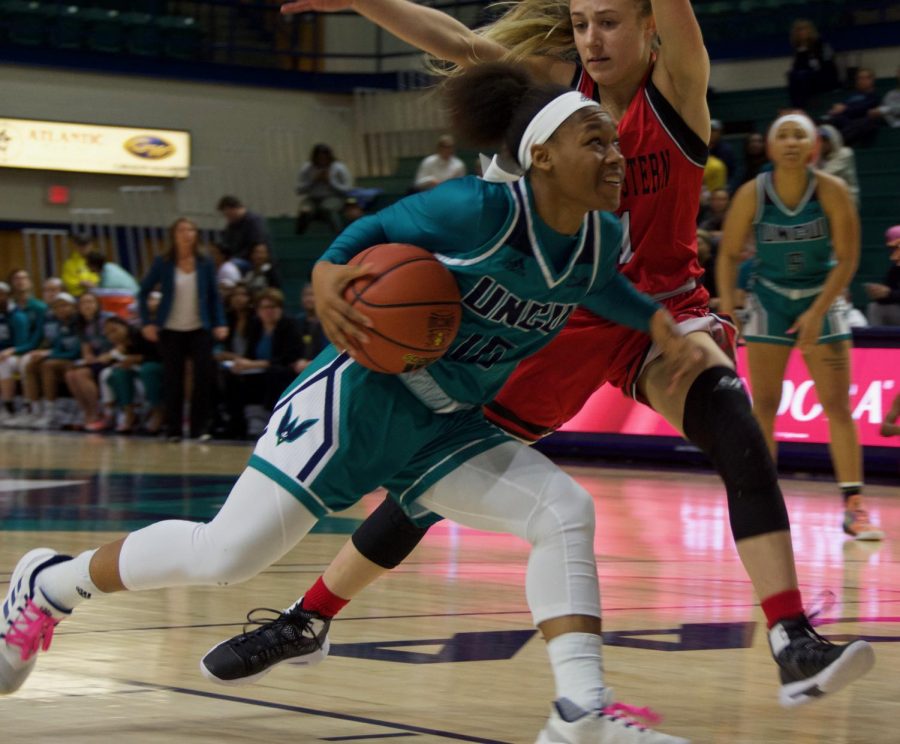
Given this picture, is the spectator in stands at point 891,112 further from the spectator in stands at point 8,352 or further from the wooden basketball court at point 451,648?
the spectator in stands at point 8,352

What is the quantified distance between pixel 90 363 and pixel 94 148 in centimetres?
626

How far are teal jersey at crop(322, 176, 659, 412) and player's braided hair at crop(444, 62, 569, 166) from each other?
192 millimetres

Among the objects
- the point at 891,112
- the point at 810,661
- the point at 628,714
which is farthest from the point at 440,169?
the point at 628,714

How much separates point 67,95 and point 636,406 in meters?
11.5

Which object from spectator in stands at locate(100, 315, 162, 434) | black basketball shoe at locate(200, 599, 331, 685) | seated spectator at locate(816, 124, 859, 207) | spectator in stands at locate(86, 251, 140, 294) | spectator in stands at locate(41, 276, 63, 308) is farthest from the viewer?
spectator in stands at locate(41, 276, 63, 308)

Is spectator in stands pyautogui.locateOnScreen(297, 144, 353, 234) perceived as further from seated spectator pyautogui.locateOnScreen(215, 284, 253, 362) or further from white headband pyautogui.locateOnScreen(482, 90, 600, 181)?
white headband pyautogui.locateOnScreen(482, 90, 600, 181)

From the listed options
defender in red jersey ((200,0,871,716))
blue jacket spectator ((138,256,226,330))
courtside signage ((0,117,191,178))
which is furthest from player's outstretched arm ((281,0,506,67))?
courtside signage ((0,117,191,178))

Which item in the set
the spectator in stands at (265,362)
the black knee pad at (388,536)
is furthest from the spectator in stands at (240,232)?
the black knee pad at (388,536)

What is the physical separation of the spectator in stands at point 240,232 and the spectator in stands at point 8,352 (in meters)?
2.60

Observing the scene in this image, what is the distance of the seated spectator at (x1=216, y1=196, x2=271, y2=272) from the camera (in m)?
15.1

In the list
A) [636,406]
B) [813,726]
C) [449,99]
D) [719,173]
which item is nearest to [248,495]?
[449,99]

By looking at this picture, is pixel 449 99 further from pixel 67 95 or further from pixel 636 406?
pixel 67 95

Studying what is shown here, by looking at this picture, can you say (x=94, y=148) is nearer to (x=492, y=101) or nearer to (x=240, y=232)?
(x=240, y=232)

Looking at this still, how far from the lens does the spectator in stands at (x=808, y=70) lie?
585 inches
